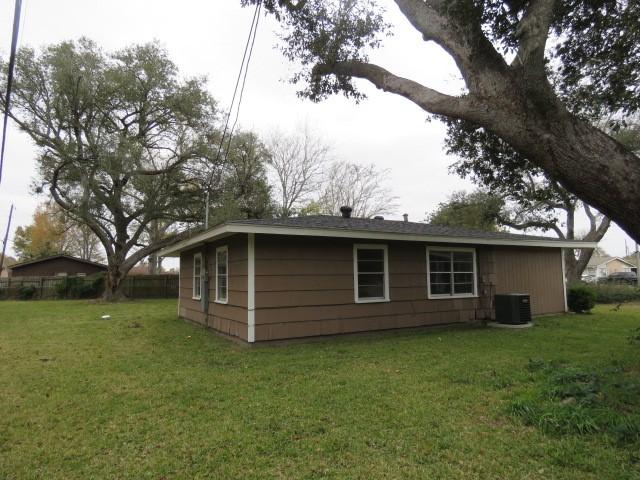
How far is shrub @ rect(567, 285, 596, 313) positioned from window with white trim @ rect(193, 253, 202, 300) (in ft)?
37.6

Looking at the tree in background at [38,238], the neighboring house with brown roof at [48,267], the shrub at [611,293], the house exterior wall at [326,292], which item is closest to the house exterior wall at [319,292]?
the house exterior wall at [326,292]

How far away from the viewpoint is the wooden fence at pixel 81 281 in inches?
904

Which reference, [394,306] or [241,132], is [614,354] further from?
[241,132]

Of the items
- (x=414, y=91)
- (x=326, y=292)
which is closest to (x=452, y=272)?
(x=326, y=292)

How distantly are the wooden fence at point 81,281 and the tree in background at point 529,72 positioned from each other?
779 inches

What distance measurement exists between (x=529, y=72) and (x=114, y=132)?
22069 millimetres

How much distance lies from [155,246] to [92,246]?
3015 centimetres

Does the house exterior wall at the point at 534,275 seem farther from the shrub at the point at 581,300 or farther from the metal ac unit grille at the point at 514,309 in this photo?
the metal ac unit grille at the point at 514,309

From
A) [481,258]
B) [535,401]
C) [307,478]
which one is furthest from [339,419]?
[481,258]

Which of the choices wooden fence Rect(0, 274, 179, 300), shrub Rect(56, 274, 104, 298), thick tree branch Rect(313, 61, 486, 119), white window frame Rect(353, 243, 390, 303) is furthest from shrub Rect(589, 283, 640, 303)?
shrub Rect(56, 274, 104, 298)

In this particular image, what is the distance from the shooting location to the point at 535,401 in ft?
13.4

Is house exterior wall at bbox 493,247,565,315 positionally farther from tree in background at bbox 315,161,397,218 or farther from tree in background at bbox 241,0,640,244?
tree in background at bbox 315,161,397,218

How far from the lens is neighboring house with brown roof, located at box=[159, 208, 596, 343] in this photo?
7586 mm

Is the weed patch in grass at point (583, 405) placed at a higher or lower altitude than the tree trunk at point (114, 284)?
lower
